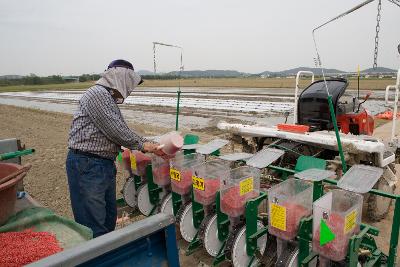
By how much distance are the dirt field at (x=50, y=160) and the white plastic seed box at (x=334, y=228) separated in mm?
1593

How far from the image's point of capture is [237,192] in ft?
9.54

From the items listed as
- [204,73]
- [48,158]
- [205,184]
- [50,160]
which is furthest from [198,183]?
[204,73]

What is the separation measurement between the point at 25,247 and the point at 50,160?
6389mm

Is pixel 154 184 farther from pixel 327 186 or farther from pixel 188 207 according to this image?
pixel 327 186

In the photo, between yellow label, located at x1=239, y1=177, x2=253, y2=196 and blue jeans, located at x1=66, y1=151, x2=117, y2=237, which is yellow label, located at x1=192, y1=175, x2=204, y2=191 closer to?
yellow label, located at x1=239, y1=177, x2=253, y2=196

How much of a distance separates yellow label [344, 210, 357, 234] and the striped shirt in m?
1.80

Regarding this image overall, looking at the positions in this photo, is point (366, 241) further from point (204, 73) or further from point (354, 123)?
point (204, 73)

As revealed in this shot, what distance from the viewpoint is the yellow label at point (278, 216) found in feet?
8.40

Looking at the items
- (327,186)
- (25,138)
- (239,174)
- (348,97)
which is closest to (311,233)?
(239,174)

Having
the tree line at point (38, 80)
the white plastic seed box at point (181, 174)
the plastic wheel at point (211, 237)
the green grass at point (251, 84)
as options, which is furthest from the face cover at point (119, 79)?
the tree line at point (38, 80)

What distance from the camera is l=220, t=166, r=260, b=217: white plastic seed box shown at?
291 cm

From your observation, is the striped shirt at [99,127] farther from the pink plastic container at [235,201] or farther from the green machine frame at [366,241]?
the green machine frame at [366,241]

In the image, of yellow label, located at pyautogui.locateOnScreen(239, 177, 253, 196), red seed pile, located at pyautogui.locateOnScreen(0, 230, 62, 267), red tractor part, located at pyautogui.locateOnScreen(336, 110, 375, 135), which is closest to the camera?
red seed pile, located at pyautogui.locateOnScreen(0, 230, 62, 267)

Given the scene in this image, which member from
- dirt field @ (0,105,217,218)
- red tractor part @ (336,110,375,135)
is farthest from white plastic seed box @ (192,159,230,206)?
red tractor part @ (336,110,375,135)
